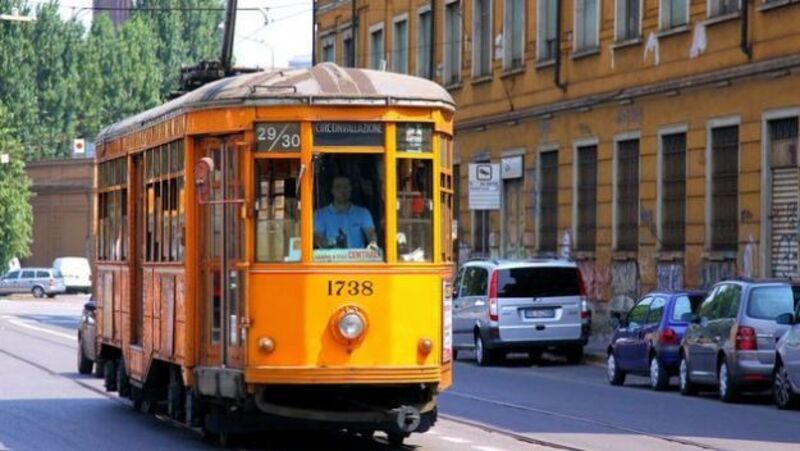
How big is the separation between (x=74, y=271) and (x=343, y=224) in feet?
260

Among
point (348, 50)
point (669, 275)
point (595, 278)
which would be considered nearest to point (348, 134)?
point (669, 275)

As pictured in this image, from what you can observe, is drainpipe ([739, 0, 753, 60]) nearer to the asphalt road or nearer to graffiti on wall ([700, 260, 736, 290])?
graffiti on wall ([700, 260, 736, 290])

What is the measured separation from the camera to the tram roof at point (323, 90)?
677 inches

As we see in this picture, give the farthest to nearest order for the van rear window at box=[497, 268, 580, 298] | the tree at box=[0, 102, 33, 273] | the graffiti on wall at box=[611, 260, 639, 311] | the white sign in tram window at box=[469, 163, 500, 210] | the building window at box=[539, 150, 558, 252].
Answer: the tree at box=[0, 102, 33, 273]
the building window at box=[539, 150, 558, 252]
the graffiti on wall at box=[611, 260, 639, 311]
the white sign in tram window at box=[469, 163, 500, 210]
the van rear window at box=[497, 268, 580, 298]

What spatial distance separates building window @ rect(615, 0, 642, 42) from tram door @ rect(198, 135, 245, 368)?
906 inches

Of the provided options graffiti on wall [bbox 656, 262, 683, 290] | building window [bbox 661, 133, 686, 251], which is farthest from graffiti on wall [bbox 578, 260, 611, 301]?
building window [bbox 661, 133, 686, 251]

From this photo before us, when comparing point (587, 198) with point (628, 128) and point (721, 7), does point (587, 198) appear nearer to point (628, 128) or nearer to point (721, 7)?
point (628, 128)

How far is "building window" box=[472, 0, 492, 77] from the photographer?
161 ft

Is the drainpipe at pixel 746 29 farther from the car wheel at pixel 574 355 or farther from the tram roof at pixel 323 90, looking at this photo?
the tram roof at pixel 323 90

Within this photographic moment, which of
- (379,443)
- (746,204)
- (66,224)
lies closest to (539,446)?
(379,443)

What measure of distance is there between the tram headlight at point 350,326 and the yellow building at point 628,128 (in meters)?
17.8

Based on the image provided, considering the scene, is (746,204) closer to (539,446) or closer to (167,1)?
(539,446)

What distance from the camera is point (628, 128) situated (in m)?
40.7

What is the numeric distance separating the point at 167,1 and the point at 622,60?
81499 millimetres
